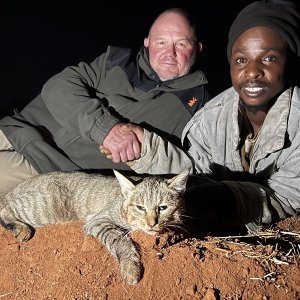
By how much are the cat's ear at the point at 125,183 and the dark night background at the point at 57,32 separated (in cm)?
521

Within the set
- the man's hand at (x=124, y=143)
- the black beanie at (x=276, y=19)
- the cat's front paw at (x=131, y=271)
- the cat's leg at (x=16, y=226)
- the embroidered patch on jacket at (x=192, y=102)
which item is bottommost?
the cat's leg at (x=16, y=226)

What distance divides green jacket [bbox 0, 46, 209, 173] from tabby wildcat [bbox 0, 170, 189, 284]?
0.33 m

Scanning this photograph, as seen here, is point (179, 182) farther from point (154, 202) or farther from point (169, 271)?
point (169, 271)

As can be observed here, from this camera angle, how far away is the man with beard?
112 inches

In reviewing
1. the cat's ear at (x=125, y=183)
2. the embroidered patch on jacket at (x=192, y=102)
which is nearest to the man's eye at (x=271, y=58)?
the embroidered patch on jacket at (x=192, y=102)

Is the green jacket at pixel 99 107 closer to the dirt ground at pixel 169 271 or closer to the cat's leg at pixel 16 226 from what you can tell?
the cat's leg at pixel 16 226

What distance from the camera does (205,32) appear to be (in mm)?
9930

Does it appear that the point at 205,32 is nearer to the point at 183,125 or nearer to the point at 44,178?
the point at 183,125

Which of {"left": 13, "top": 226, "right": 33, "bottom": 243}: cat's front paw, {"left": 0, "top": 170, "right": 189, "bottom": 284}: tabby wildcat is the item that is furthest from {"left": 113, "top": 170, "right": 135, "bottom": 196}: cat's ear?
{"left": 13, "top": 226, "right": 33, "bottom": 243}: cat's front paw

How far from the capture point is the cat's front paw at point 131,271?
2.21 meters

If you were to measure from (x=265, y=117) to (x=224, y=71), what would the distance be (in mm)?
7761

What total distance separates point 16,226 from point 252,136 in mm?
2458

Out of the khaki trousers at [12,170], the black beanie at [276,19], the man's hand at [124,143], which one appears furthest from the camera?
the khaki trousers at [12,170]

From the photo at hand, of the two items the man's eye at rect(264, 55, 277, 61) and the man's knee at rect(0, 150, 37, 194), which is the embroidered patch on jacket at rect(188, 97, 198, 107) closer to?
the man's eye at rect(264, 55, 277, 61)
